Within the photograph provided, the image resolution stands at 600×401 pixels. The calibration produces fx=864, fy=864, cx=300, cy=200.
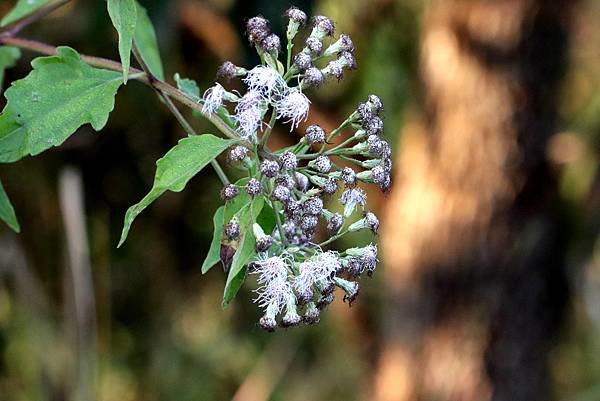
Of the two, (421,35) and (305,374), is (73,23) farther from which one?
(305,374)

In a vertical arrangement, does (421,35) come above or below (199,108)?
above

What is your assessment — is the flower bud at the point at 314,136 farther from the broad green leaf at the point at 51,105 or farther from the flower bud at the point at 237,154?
the broad green leaf at the point at 51,105

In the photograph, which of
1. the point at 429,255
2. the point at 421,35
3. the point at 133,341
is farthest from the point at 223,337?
the point at 421,35

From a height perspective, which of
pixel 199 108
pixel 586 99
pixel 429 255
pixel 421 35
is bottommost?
pixel 199 108

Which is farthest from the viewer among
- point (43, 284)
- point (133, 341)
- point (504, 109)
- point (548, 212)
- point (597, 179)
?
point (133, 341)

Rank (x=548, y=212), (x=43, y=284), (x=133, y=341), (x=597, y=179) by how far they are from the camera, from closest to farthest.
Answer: (x=548, y=212) → (x=597, y=179) → (x=43, y=284) → (x=133, y=341)

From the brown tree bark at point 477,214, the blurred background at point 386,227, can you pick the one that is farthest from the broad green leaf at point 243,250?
the brown tree bark at point 477,214
